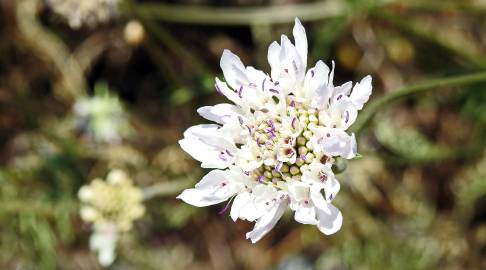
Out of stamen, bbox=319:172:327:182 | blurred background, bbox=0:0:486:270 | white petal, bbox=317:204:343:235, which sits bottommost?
white petal, bbox=317:204:343:235

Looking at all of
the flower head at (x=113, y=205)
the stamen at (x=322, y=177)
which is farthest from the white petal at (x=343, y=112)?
the flower head at (x=113, y=205)

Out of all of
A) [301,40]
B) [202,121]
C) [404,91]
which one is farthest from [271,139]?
[202,121]

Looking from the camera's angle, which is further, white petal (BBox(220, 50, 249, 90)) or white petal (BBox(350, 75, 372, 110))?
white petal (BBox(220, 50, 249, 90))

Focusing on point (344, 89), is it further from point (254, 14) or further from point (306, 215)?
point (254, 14)

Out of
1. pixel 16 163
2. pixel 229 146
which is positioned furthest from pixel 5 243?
pixel 229 146

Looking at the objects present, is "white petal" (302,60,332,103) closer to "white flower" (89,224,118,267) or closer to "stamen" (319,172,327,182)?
"stamen" (319,172,327,182)

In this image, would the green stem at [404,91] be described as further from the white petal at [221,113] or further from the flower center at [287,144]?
the white petal at [221,113]

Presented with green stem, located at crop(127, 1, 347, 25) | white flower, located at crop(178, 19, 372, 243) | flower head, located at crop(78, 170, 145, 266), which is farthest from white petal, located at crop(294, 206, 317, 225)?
green stem, located at crop(127, 1, 347, 25)

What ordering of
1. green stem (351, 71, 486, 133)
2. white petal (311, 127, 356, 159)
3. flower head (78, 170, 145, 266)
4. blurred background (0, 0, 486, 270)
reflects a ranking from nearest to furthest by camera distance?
white petal (311, 127, 356, 159) < green stem (351, 71, 486, 133) < flower head (78, 170, 145, 266) < blurred background (0, 0, 486, 270)
